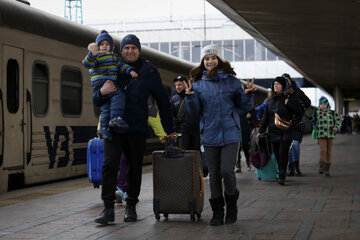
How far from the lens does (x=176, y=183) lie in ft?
21.6

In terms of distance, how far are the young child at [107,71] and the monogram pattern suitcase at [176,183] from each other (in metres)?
0.61

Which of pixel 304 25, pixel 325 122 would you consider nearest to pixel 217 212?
pixel 325 122

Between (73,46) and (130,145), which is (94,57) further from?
(73,46)

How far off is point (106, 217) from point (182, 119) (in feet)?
13.9

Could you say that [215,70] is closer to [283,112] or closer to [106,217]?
[106,217]

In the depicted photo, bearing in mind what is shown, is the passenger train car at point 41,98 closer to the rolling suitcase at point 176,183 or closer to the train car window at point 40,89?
the train car window at point 40,89

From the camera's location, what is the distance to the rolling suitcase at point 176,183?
654 cm

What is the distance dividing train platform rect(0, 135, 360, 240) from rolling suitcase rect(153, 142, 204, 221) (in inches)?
5.5

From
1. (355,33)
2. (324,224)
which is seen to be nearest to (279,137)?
(324,224)

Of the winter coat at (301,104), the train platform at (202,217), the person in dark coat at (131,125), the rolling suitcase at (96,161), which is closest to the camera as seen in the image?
the train platform at (202,217)

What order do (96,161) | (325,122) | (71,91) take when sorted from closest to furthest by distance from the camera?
(96,161) → (71,91) → (325,122)

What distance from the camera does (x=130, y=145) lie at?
6566 millimetres

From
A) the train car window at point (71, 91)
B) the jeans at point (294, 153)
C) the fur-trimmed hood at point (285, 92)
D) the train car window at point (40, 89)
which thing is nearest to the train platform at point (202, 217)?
→ the train car window at point (40, 89)

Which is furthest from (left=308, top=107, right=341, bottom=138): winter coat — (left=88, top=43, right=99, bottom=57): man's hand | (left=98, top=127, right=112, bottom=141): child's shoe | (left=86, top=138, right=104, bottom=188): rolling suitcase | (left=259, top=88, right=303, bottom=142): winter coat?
(left=88, top=43, right=99, bottom=57): man's hand
